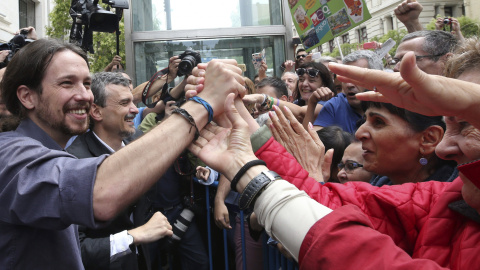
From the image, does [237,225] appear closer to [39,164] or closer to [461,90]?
[39,164]

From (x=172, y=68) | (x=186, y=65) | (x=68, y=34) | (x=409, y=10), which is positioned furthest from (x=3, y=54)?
(x=68, y=34)

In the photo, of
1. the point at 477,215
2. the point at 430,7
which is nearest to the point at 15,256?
the point at 477,215

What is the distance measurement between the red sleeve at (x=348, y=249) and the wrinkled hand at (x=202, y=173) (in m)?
2.60

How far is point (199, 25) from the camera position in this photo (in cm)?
675

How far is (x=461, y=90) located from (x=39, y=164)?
1.28 m

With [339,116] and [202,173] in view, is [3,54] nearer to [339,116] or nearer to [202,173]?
[202,173]

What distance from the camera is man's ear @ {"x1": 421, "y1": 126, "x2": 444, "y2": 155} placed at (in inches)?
80.2

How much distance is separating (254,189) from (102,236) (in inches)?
62.8

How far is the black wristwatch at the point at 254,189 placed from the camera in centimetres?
127

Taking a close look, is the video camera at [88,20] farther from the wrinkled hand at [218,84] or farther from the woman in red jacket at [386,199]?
the woman in red jacket at [386,199]

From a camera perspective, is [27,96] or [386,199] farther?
[27,96]

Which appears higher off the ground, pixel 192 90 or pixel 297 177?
pixel 192 90

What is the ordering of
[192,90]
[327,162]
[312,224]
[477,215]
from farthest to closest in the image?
1. [327,162]
2. [192,90]
3. [477,215]
4. [312,224]

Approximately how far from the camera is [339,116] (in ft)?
12.4
